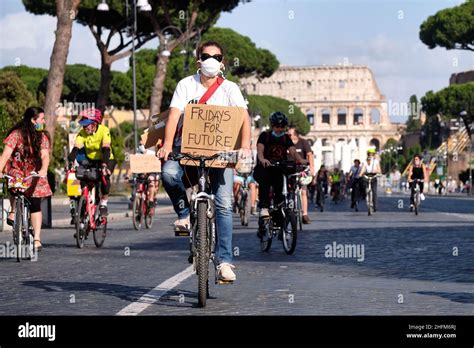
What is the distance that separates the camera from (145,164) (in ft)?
68.2

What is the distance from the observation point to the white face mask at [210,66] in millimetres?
9000

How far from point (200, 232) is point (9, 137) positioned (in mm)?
5418

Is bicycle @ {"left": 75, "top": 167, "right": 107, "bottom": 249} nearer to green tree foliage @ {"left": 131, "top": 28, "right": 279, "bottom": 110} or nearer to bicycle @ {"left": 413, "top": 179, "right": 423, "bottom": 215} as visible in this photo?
bicycle @ {"left": 413, "top": 179, "right": 423, "bottom": 215}

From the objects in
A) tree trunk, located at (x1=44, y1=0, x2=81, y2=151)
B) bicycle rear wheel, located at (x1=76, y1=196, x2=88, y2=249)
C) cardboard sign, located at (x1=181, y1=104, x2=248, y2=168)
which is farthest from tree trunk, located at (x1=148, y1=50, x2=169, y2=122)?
cardboard sign, located at (x1=181, y1=104, x2=248, y2=168)

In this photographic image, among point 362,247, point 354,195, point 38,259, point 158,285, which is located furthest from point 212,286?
point 354,195

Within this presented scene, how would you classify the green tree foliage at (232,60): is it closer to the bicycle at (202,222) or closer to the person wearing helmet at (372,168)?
the person wearing helmet at (372,168)

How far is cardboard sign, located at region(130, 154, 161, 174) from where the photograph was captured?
20.6 meters

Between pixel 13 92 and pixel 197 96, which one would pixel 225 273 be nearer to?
pixel 197 96

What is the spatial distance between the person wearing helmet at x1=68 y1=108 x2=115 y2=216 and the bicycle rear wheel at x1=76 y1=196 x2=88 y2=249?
0.32m

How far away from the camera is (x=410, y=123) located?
18838 centimetres

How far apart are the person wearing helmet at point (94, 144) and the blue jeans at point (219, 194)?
6061 mm

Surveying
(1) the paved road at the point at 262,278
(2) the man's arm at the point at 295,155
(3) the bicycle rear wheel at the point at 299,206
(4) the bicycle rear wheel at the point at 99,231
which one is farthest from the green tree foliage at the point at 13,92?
(2) the man's arm at the point at 295,155

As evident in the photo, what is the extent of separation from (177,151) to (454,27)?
232ft
